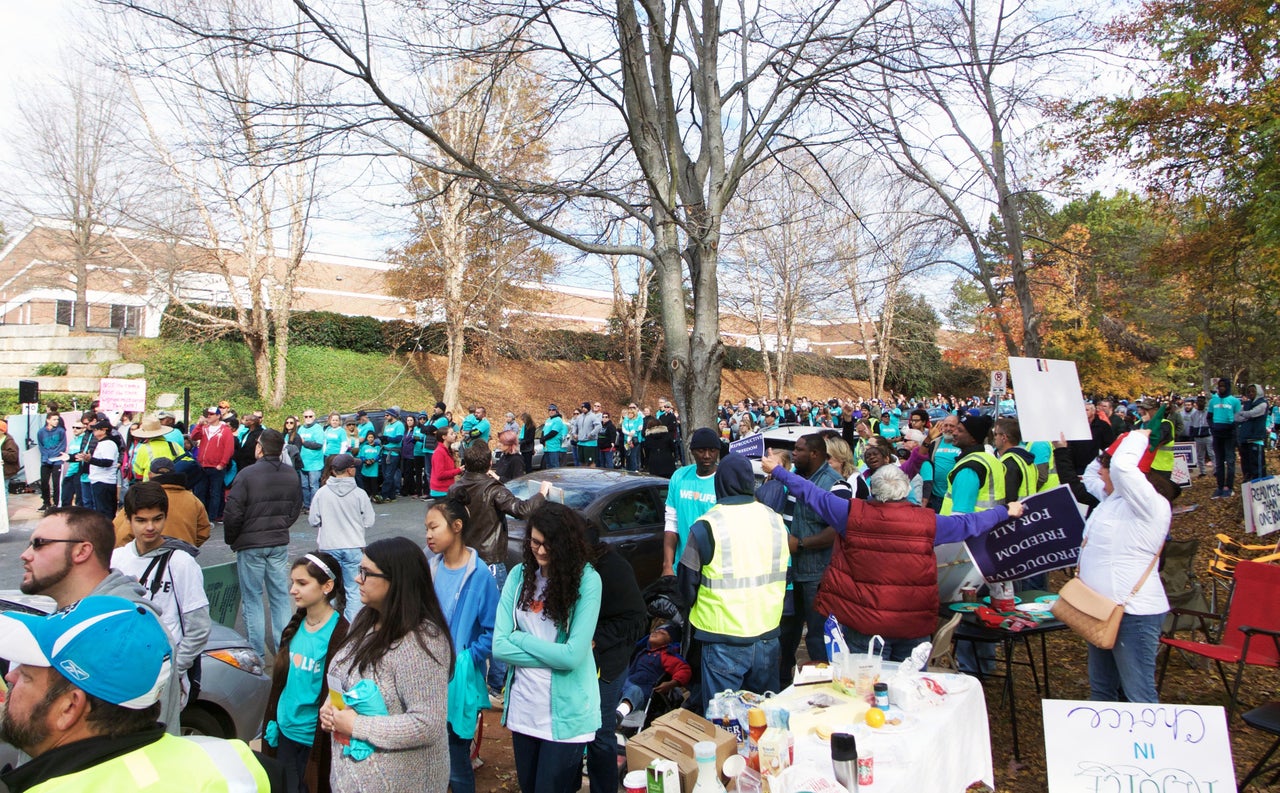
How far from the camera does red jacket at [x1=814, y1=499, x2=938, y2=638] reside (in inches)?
172

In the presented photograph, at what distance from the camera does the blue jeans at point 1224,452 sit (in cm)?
1337

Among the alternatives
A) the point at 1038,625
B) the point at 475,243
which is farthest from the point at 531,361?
the point at 1038,625

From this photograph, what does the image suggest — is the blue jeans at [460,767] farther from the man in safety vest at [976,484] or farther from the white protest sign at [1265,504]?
the white protest sign at [1265,504]

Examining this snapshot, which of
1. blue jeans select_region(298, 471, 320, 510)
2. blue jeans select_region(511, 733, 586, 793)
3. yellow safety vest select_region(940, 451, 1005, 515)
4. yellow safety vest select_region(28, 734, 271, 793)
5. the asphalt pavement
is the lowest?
the asphalt pavement

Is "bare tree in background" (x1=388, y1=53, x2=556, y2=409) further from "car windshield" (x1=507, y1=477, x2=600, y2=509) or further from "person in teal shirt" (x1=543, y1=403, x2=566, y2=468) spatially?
"car windshield" (x1=507, y1=477, x2=600, y2=509)

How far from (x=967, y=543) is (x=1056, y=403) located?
164 centimetres

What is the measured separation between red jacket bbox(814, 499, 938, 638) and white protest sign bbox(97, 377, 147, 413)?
51.2ft

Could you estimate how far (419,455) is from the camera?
56.1 feet

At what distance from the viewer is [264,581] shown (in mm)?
6676

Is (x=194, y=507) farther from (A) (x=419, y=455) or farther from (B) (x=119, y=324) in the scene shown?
(B) (x=119, y=324)

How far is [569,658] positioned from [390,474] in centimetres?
1387

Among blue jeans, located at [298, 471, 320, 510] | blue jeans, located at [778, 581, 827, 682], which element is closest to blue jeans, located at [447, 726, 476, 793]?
blue jeans, located at [778, 581, 827, 682]

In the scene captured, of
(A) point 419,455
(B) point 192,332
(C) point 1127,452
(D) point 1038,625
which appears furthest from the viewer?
(B) point 192,332

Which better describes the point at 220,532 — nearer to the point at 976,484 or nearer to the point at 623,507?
the point at 623,507
